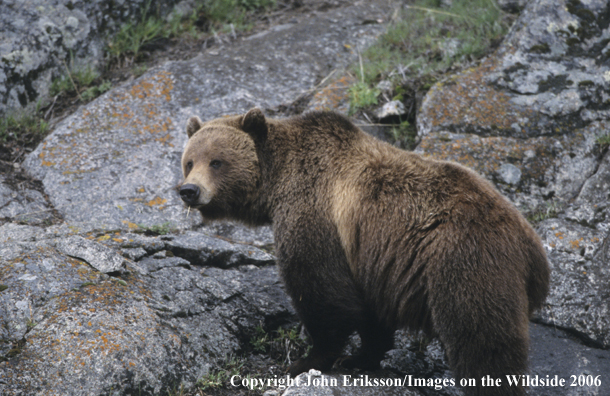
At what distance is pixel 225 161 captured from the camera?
15.0ft

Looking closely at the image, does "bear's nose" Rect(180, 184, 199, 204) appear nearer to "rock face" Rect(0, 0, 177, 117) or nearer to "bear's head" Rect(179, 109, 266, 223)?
"bear's head" Rect(179, 109, 266, 223)

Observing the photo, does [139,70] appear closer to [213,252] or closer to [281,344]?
[213,252]

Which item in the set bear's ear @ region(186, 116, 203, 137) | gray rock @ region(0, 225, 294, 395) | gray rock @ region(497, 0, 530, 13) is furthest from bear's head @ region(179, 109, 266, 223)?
gray rock @ region(497, 0, 530, 13)

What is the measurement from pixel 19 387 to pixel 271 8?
23.6 ft

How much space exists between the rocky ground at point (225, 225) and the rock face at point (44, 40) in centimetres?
62

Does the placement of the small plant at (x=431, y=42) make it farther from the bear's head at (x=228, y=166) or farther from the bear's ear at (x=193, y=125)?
the bear's head at (x=228, y=166)

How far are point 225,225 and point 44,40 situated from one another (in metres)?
3.44

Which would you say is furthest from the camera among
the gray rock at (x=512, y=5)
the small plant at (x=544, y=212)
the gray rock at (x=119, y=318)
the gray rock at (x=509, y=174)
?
the gray rock at (x=512, y=5)

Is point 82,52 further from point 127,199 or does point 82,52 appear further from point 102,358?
point 102,358

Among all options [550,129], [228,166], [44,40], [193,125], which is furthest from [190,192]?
[550,129]

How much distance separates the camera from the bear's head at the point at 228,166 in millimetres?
4535

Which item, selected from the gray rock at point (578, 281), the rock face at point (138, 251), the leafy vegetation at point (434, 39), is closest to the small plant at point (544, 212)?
the gray rock at point (578, 281)

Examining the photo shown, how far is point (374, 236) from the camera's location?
397 centimetres

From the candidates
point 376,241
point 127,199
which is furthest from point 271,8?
point 376,241
